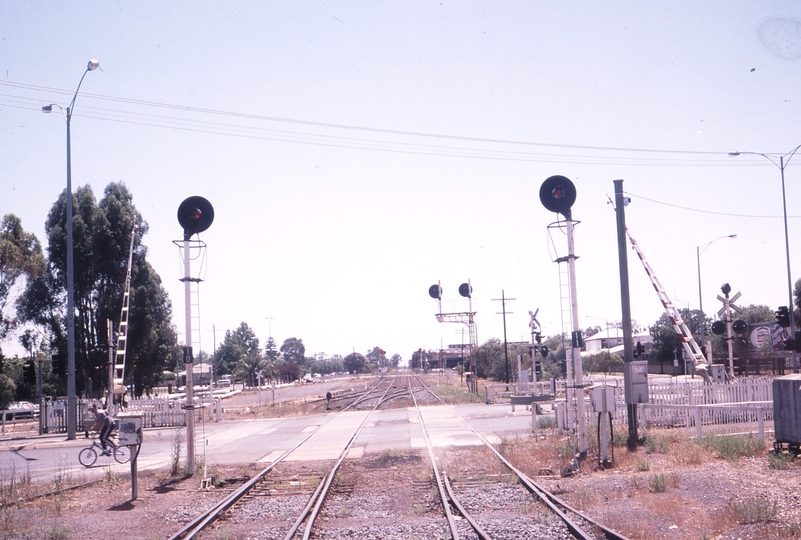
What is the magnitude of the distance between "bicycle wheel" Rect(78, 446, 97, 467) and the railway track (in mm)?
5775

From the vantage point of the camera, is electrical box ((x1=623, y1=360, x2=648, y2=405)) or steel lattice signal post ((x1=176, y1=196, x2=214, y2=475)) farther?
electrical box ((x1=623, y1=360, x2=648, y2=405))

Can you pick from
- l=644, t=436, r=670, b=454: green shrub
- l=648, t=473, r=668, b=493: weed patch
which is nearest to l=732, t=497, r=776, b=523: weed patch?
l=648, t=473, r=668, b=493: weed patch

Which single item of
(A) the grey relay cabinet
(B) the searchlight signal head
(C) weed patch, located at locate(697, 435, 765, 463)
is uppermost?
(B) the searchlight signal head

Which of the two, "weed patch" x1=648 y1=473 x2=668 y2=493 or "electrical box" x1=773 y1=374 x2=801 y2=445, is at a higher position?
"electrical box" x1=773 y1=374 x2=801 y2=445

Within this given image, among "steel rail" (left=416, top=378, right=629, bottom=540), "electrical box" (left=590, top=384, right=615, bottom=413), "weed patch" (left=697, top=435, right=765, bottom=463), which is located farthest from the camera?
"electrical box" (left=590, top=384, right=615, bottom=413)

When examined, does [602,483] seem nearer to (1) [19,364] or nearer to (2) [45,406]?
(2) [45,406]

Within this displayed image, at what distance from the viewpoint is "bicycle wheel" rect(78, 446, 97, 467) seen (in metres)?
18.7

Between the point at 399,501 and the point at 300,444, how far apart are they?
10930 mm

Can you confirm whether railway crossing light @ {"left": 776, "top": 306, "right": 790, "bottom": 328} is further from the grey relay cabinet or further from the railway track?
the railway track

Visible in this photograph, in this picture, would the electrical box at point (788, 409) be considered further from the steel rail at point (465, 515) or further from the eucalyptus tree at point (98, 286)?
the eucalyptus tree at point (98, 286)

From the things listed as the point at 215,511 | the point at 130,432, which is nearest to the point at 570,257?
the point at 215,511

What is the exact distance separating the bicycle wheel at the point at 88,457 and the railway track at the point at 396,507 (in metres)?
5.77

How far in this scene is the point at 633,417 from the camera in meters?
17.2

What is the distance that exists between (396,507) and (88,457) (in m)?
11.2
